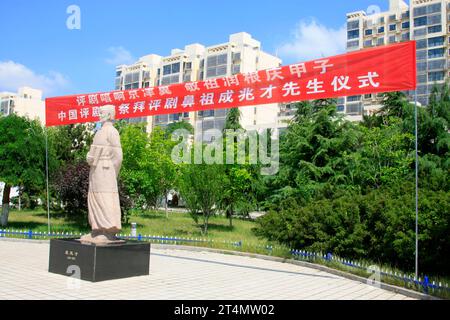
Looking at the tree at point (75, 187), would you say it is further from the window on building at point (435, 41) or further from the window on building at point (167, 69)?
the window on building at point (435, 41)

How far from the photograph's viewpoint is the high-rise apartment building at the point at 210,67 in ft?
180

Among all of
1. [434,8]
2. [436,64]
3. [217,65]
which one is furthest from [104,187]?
[434,8]

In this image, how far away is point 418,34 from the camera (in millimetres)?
54688

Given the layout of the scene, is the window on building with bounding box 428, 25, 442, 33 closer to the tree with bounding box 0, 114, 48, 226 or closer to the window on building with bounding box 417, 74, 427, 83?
the window on building with bounding box 417, 74, 427, 83

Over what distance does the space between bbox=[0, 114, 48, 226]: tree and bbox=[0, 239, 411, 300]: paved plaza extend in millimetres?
6491

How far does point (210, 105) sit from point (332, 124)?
42.8 ft

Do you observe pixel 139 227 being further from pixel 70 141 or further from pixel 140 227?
pixel 70 141

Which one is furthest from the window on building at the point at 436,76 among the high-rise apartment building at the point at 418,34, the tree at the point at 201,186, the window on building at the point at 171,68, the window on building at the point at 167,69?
the tree at the point at 201,186

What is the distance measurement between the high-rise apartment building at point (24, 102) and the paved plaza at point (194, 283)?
214 feet

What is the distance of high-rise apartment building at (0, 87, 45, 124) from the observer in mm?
70875

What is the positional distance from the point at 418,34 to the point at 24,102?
62671 millimetres

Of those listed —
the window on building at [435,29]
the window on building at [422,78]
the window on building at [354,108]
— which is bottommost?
the window on building at [354,108]

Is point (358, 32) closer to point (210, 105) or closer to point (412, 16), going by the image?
point (412, 16)
